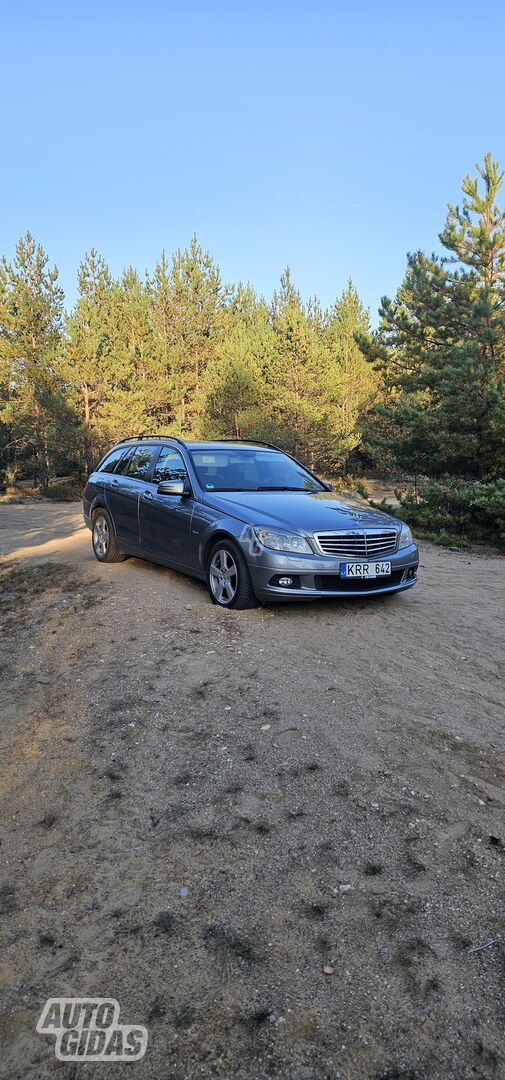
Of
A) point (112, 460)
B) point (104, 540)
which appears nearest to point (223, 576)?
point (104, 540)

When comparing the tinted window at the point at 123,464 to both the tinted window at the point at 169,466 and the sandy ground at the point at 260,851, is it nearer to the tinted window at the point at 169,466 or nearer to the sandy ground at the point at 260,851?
→ the tinted window at the point at 169,466

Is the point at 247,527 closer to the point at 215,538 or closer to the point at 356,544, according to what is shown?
the point at 215,538

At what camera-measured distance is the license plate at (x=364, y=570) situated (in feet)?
18.6

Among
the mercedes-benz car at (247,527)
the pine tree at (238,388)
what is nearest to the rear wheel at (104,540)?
the mercedes-benz car at (247,527)

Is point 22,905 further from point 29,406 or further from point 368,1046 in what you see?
point 29,406

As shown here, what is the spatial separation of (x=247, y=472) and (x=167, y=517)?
3.45 feet

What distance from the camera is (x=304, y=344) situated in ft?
81.2

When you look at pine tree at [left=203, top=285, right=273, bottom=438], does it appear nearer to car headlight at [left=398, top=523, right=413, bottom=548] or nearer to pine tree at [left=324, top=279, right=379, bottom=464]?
pine tree at [left=324, top=279, right=379, bottom=464]

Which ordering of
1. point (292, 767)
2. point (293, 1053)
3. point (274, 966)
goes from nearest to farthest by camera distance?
1. point (293, 1053)
2. point (274, 966)
3. point (292, 767)

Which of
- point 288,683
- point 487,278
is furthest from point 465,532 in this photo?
point 288,683

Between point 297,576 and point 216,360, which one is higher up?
point 216,360

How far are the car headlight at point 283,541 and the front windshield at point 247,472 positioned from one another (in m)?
1.24

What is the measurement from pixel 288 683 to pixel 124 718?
1.13m

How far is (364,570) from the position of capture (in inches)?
228
